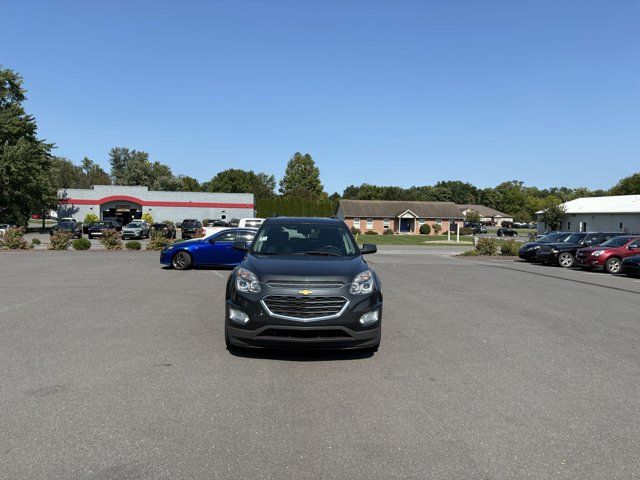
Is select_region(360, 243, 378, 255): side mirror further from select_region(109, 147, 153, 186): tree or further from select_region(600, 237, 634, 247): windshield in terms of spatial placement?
select_region(109, 147, 153, 186): tree

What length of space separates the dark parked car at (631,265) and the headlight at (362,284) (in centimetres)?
1602

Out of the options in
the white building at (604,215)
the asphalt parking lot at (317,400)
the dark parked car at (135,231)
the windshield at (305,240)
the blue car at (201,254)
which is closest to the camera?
the asphalt parking lot at (317,400)

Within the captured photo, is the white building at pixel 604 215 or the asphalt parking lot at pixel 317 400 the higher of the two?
the white building at pixel 604 215

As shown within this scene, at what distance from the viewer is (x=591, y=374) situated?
18.7ft

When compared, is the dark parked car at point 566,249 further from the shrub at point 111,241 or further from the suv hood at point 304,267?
the shrub at point 111,241

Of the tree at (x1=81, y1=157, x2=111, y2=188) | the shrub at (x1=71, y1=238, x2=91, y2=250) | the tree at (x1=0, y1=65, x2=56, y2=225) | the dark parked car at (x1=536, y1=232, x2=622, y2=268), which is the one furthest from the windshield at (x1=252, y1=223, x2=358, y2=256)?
the tree at (x1=81, y1=157, x2=111, y2=188)

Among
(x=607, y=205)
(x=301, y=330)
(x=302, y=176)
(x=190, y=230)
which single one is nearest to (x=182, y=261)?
(x=301, y=330)

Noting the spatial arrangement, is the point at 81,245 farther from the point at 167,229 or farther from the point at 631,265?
the point at 631,265

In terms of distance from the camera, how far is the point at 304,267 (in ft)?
19.6

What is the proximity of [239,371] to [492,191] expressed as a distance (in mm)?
173552

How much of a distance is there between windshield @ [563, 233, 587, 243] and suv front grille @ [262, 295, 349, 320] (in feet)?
72.4

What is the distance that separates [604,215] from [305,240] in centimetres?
5921

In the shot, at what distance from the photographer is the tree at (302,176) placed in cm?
11450

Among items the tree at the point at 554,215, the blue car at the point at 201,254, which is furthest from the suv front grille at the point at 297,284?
the tree at the point at 554,215
